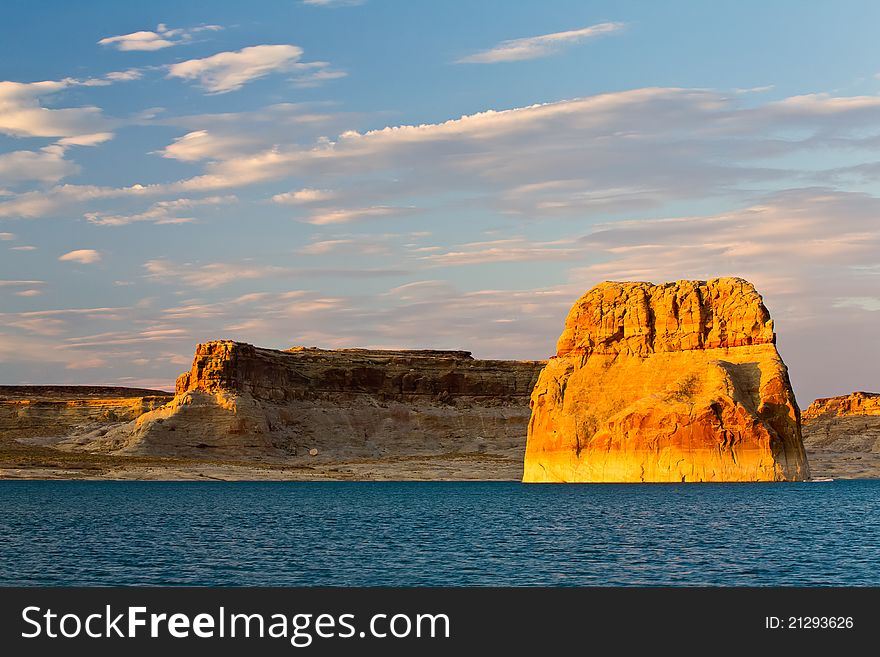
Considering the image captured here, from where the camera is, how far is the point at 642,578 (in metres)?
45.0

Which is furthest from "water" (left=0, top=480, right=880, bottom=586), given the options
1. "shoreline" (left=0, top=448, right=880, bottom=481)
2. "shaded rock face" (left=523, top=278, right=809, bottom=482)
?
"shoreline" (left=0, top=448, right=880, bottom=481)

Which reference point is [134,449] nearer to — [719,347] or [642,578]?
[719,347]

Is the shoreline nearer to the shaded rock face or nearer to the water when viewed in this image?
the shaded rock face

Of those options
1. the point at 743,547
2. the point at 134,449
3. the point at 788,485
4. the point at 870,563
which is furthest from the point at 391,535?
the point at 134,449

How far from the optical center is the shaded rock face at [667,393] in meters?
104

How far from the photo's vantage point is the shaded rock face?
341ft

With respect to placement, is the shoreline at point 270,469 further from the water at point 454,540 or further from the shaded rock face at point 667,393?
the water at point 454,540

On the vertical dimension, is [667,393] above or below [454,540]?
above

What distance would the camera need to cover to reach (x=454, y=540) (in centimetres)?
6103

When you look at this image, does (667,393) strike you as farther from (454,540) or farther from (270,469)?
(270,469)

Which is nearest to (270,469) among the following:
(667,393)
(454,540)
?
(667,393)

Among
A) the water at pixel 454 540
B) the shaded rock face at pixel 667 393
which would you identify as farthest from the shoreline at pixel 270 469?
the water at pixel 454 540

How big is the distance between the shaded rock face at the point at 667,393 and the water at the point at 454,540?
4.75 metres

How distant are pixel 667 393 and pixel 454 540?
5086 cm
